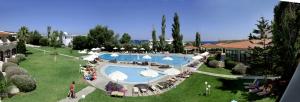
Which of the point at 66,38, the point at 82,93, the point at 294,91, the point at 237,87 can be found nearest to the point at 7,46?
the point at 82,93

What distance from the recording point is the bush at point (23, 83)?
27936mm

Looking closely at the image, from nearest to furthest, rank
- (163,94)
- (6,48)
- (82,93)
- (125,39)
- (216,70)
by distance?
(82,93) → (163,94) → (216,70) → (6,48) → (125,39)

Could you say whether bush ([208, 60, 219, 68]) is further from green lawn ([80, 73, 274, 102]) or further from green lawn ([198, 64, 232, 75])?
green lawn ([80, 73, 274, 102])

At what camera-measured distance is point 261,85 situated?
96.1 ft

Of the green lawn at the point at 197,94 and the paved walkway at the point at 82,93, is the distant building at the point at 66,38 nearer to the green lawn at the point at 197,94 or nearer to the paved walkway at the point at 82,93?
the paved walkway at the point at 82,93

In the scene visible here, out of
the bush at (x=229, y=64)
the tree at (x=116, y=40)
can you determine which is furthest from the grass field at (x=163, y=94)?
the tree at (x=116, y=40)

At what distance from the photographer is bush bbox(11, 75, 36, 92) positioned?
27.9 metres

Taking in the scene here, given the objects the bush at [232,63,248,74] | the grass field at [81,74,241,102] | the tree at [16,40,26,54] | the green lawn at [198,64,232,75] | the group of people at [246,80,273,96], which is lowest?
the grass field at [81,74,241,102]

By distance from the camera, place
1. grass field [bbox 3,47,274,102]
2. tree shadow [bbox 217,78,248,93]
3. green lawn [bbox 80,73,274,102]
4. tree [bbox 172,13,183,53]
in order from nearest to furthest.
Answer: grass field [bbox 3,47,274,102]
green lawn [bbox 80,73,274,102]
tree shadow [bbox 217,78,248,93]
tree [bbox 172,13,183,53]

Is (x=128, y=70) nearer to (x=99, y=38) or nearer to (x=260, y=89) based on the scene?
(x=260, y=89)

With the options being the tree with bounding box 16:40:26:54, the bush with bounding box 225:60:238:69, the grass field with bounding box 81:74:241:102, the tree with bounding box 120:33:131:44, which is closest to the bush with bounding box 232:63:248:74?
the bush with bounding box 225:60:238:69

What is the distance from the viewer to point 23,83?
28062 mm

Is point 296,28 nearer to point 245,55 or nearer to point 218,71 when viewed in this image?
point 218,71


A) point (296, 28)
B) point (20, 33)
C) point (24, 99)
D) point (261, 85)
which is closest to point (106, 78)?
point (24, 99)
